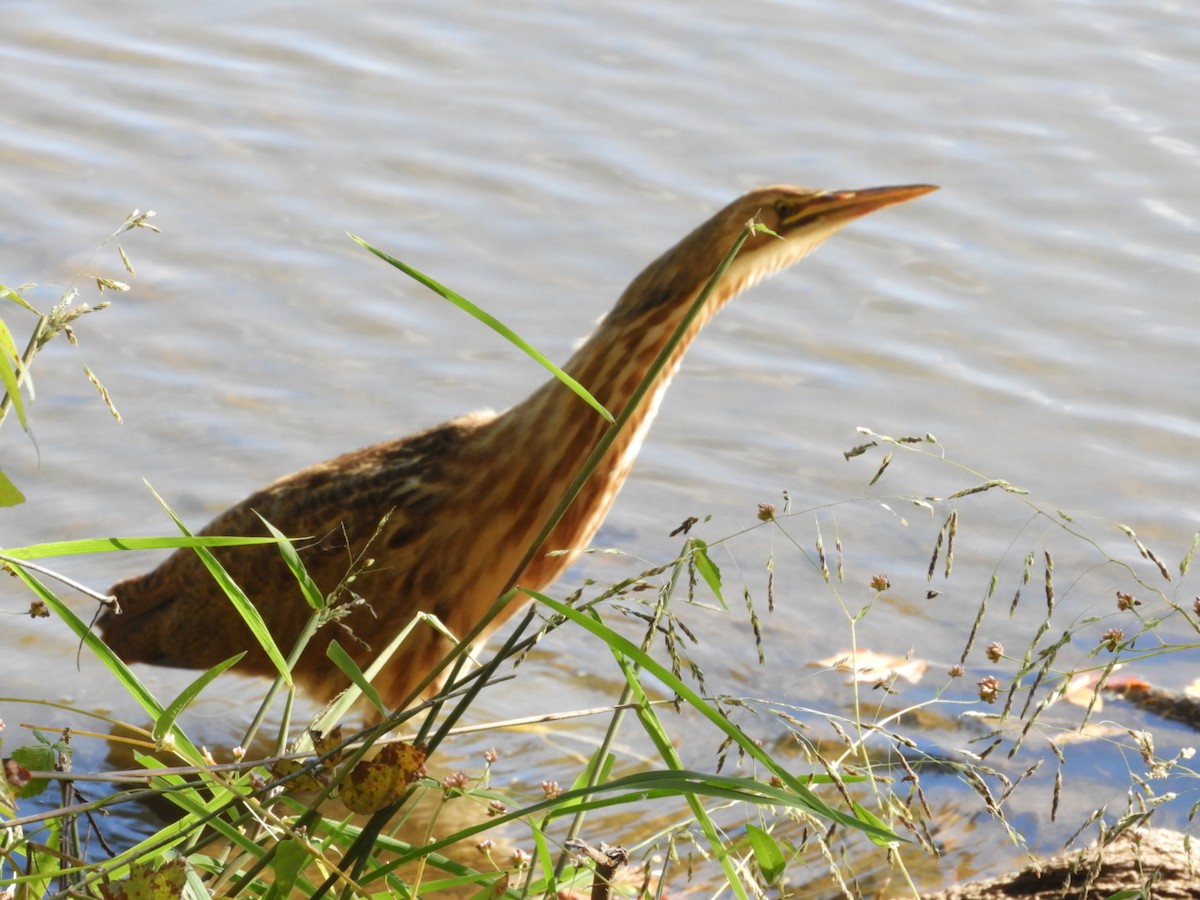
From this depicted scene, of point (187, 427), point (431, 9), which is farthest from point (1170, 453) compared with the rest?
point (431, 9)

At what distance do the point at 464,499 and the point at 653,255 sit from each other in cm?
258

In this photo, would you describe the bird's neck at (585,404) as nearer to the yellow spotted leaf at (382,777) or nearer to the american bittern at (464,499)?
the american bittern at (464,499)

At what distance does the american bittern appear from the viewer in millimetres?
3875

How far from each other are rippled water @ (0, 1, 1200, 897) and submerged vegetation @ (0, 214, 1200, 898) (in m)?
0.07

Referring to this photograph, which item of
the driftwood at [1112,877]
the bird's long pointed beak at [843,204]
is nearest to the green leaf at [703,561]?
the driftwood at [1112,877]

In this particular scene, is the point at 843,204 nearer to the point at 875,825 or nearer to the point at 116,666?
the point at 875,825

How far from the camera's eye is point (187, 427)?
17.8ft

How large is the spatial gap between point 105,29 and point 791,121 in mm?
3201

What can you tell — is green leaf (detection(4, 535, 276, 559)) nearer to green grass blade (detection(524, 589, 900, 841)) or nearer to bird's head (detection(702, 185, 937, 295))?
green grass blade (detection(524, 589, 900, 841))

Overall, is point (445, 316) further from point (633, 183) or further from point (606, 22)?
point (606, 22)

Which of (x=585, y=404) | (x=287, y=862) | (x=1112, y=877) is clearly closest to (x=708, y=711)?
(x=287, y=862)

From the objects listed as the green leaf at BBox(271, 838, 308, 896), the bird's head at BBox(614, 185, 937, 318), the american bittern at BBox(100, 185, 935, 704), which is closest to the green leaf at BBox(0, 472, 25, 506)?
the green leaf at BBox(271, 838, 308, 896)

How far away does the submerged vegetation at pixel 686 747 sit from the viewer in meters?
1.68

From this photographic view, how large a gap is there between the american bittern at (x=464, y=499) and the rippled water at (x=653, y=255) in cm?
42
